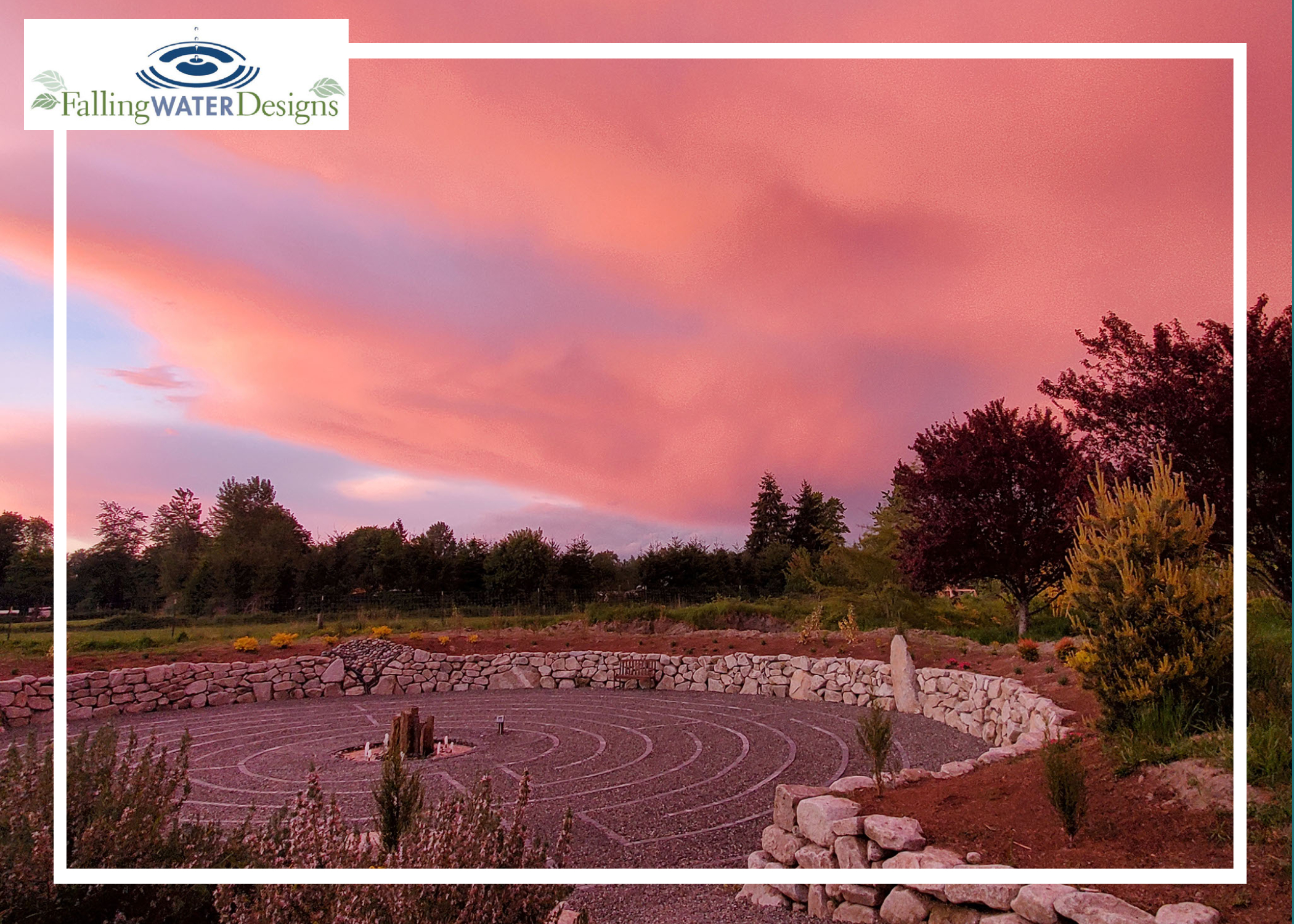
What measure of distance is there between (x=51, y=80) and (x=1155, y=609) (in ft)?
28.9

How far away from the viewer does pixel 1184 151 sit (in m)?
5.41

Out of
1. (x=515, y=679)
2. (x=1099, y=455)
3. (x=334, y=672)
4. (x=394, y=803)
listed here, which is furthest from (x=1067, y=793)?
(x=334, y=672)

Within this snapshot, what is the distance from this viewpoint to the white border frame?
3959 mm

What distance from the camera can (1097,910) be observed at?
3488mm

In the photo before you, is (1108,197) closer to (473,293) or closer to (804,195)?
(804,195)

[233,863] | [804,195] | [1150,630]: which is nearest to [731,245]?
[804,195]

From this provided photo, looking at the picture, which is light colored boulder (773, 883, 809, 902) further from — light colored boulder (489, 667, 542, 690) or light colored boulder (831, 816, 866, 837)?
light colored boulder (489, 667, 542, 690)

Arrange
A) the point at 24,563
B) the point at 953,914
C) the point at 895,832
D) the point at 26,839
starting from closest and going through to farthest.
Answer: the point at 953,914 → the point at 26,839 → the point at 895,832 → the point at 24,563

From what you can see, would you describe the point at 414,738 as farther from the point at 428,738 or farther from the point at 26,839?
the point at 26,839

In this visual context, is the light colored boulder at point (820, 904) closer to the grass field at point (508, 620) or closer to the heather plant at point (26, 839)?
the heather plant at point (26, 839)

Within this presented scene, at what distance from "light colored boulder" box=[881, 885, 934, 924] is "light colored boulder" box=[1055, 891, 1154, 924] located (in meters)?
0.88

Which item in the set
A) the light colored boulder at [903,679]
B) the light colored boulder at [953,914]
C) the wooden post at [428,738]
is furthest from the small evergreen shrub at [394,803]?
the light colored boulder at [903,679]

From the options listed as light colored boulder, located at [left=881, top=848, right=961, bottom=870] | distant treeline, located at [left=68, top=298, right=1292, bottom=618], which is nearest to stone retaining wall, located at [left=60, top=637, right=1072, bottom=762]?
distant treeline, located at [left=68, top=298, right=1292, bottom=618]

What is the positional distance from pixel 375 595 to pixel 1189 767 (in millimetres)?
22741
